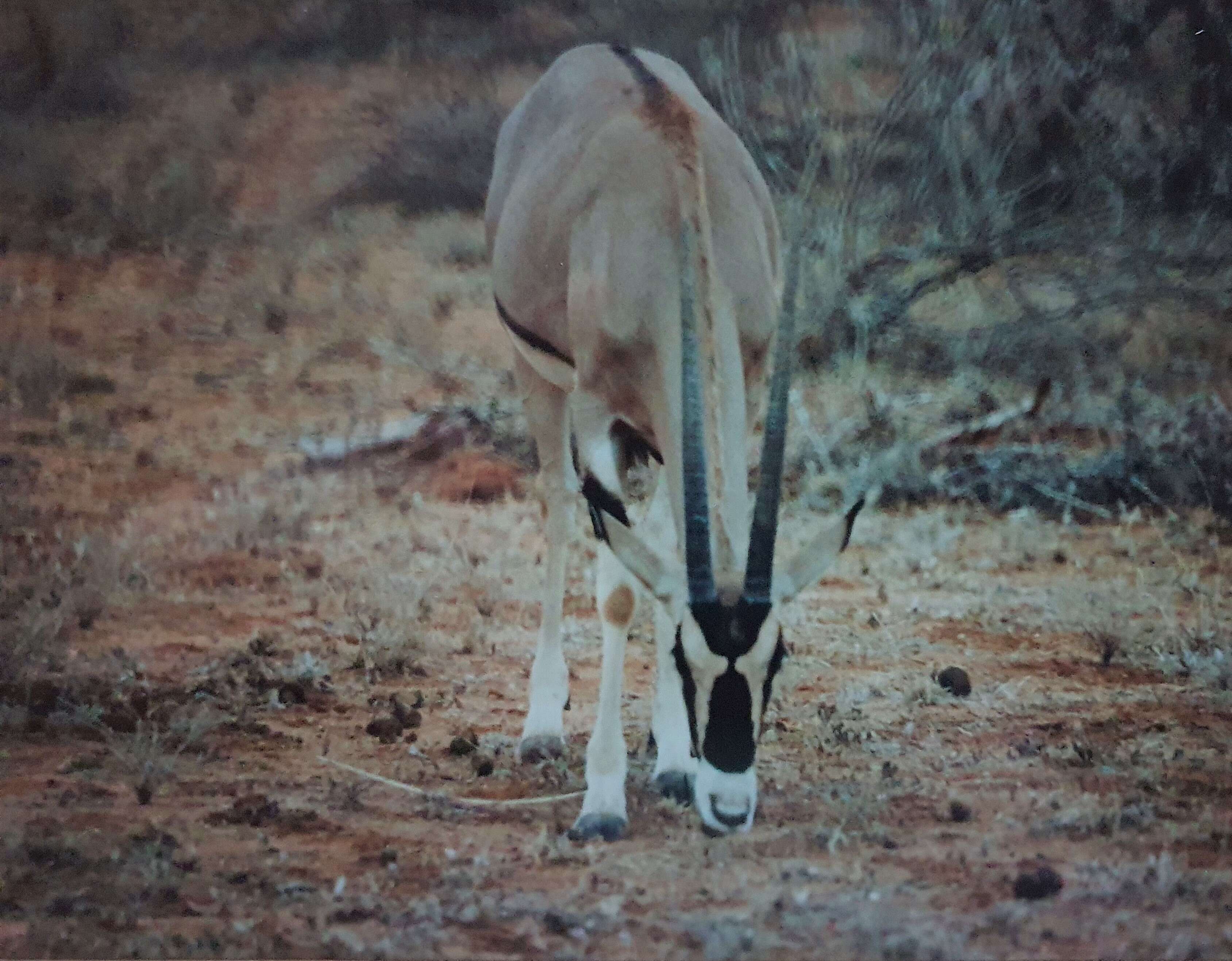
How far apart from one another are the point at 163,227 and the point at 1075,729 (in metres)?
2.57

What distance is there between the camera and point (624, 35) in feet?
12.8

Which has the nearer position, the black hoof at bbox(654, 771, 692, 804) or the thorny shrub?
the black hoof at bbox(654, 771, 692, 804)

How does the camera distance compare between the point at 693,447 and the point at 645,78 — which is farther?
the point at 645,78

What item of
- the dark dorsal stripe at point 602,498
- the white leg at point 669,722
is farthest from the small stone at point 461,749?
the dark dorsal stripe at point 602,498

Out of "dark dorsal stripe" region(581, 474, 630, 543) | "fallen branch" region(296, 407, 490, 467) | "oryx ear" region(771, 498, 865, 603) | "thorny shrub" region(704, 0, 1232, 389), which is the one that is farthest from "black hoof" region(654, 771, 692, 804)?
"thorny shrub" region(704, 0, 1232, 389)

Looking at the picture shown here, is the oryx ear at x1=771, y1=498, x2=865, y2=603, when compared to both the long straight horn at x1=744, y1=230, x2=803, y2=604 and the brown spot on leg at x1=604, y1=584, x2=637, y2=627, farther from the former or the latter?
the brown spot on leg at x1=604, y1=584, x2=637, y2=627

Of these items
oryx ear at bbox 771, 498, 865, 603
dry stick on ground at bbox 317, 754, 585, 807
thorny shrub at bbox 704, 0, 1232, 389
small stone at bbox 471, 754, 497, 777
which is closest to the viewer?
oryx ear at bbox 771, 498, 865, 603

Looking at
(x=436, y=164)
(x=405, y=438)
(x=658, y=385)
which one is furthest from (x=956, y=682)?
(x=436, y=164)

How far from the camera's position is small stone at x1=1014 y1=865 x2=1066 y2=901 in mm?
2664

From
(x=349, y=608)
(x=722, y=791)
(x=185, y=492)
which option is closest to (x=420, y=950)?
(x=722, y=791)

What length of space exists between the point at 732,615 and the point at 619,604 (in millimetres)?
712

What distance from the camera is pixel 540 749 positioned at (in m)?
3.31

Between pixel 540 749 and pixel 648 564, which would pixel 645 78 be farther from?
pixel 540 749

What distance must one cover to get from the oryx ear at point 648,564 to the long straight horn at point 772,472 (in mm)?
145
